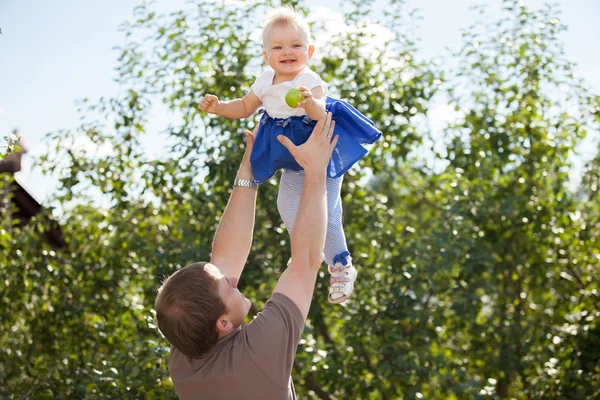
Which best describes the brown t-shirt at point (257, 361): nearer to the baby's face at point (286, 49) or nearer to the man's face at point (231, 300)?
the man's face at point (231, 300)

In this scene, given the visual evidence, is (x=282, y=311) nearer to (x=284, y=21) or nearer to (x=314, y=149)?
(x=314, y=149)

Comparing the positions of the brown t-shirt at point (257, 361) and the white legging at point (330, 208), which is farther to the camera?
the white legging at point (330, 208)

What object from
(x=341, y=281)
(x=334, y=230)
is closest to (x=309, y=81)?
(x=334, y=230)

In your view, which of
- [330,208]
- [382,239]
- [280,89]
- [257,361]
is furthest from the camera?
[382,239]

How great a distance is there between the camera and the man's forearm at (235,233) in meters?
2.46

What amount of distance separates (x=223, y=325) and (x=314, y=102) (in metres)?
0.65

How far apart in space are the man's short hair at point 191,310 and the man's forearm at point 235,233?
30cm

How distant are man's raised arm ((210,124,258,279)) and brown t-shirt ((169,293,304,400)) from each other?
350 mm

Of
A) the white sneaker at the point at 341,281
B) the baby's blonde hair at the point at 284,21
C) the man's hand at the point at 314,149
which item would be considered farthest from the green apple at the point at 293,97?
the white sneaker at the point at 341,281

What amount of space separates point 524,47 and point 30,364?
3.76 metres

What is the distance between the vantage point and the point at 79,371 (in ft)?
15.1

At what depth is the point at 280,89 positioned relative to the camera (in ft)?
7.55

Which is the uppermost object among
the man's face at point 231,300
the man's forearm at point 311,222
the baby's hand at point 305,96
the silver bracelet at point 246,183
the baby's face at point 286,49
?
the baby's face at point 286,49

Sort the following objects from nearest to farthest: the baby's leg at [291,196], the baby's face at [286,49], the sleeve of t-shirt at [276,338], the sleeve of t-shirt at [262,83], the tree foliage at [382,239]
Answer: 1. the sleeve of t-shirt at [276,338]
2. the baby's face at [286,49]
3. the sleeve of t-shirt at [262,83]
4. the baby's leg at [291,196]
5. the tree foliage at [382,239]
